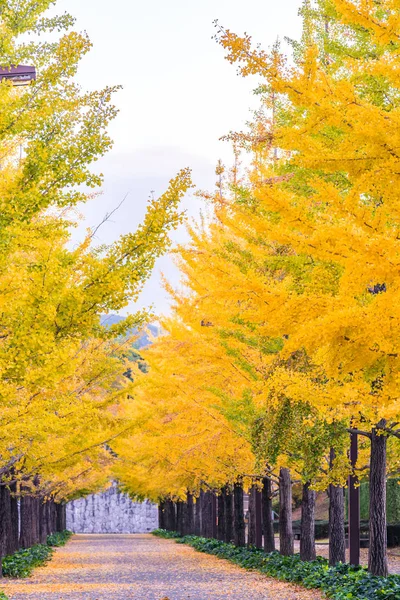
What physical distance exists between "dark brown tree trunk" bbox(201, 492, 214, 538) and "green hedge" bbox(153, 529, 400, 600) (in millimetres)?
11721

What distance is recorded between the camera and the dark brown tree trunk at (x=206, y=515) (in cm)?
4072

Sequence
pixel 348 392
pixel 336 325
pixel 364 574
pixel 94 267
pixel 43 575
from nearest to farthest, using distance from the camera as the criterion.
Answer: pixel 336 325, pixel 94 267, pixel 348 392, pixel 364 574, pixel 43 575

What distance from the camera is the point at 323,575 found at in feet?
55.2

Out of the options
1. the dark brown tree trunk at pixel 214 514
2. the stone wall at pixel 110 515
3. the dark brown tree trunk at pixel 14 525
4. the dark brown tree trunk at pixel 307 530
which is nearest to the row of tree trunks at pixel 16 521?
the dark brown tree trunk at pixel 14 525

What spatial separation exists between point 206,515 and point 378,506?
30669mm

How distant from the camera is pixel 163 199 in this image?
30.7 ft

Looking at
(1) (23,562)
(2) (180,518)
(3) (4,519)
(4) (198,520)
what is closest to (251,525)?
(1) (23,562)

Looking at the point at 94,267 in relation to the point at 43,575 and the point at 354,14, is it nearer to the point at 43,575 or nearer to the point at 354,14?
the point at 354,14

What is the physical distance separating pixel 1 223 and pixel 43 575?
16936 millimetres

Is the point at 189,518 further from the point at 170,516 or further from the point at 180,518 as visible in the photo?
the point at 170,516

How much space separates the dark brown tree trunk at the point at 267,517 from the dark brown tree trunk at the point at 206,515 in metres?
15.6

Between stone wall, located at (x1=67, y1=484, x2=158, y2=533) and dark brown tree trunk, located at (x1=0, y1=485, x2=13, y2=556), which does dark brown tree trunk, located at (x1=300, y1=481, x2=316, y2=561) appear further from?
stone wall, located at (x1=67, y1=484, x2=158, y2=533)

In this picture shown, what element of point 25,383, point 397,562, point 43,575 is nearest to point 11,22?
point 25,383

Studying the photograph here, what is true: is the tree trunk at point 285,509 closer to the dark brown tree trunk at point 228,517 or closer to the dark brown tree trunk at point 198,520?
the dark brown tree trunk at point 228,517
